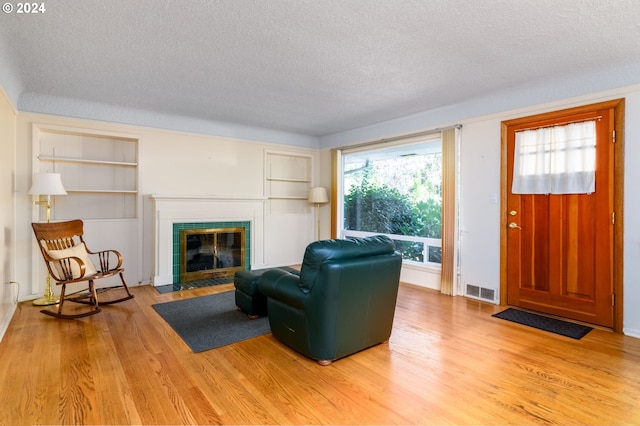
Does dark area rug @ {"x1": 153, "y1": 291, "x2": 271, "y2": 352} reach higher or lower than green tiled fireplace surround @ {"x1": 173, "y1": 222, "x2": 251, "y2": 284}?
lower

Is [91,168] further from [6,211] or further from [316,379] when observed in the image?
[316,379]

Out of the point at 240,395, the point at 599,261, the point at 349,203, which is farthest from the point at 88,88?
the point at 599,261

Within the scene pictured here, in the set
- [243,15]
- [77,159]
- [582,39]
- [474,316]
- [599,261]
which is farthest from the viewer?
[77,159]

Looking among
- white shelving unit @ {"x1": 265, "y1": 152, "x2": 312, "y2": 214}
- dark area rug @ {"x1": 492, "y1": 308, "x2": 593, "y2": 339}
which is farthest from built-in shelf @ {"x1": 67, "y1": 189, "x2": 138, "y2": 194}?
dark area rug @ {"x1": 492, "y1": 308, "x2": 593, "y2": 339}

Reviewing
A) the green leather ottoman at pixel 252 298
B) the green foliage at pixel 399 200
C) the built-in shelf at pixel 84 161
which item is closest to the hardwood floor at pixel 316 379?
the green leather ottoman at pixel 252 298

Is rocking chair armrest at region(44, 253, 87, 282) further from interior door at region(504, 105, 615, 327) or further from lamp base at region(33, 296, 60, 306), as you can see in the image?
interior door at region(504, 105, 615, 327)

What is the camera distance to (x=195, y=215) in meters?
5.12

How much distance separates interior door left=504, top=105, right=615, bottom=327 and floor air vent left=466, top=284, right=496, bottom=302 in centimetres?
→ 18

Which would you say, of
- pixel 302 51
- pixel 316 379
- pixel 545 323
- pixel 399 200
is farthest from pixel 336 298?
pixel 399 200

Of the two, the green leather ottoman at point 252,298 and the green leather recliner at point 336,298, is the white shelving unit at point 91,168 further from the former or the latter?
the green leather recliner at point 336,298

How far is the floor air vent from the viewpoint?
4.06 meters

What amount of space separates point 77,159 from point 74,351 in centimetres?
280

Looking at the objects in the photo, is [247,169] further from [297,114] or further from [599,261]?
[599,261]

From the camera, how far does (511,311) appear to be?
12.3 feet
